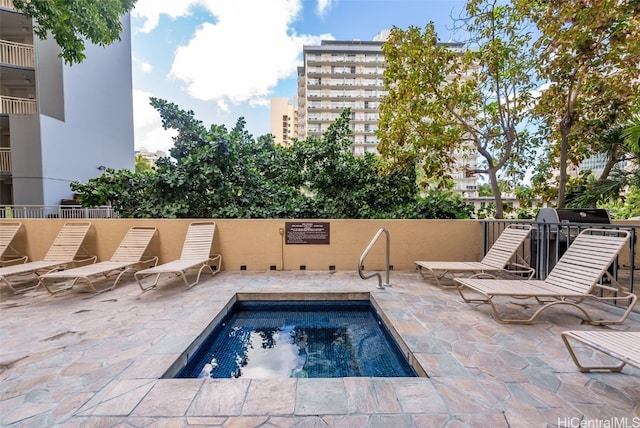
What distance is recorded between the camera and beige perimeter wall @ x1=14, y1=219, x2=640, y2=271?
6.19 meters

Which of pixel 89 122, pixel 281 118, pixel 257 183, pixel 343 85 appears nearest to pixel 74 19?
pixel 257 183

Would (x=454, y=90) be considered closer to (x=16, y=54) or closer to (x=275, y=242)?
(x=275, y=242)

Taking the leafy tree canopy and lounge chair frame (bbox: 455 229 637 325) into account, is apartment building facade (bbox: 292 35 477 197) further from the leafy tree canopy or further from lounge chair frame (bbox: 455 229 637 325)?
lounge chair frame (bbox: 455 229 637 325)

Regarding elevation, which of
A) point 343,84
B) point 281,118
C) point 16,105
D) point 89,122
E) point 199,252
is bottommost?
point 199,252

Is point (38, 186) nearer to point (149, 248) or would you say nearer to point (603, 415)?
point (149, 248)

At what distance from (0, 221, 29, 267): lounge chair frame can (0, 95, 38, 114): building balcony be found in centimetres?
1060

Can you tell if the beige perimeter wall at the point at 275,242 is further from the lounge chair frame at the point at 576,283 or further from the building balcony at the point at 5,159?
the building balcony at the point at 5,159

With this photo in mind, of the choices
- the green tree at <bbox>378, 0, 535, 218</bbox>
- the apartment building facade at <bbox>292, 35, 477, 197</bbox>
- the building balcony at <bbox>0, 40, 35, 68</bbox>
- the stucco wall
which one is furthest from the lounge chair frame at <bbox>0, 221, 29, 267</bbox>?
the apartment building facade at <bbox>292, 35, 477, 197</bbox>

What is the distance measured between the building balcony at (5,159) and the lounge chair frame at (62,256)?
10.2 metres

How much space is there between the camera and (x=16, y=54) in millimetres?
12797

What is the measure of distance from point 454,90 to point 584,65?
221 centimetres

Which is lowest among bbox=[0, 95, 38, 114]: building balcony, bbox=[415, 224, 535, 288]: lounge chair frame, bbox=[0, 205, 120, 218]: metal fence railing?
bbox=[415, 224, 535, 288]: lounge chair frame

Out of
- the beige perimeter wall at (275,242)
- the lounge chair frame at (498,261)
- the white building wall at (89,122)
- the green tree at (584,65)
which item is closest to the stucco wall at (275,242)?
the beige perimeter wall at (275,242)

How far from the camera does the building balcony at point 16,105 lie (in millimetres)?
12594
